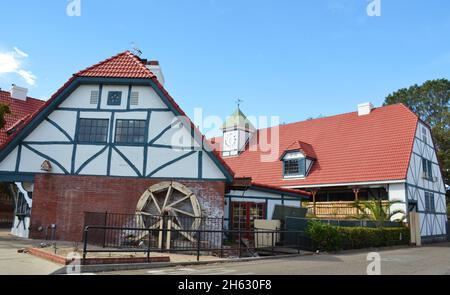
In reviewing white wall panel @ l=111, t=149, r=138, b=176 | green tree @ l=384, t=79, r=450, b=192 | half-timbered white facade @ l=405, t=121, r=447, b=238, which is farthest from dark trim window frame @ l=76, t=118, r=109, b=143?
green tree @ l=384, t=79, r=450, b=192

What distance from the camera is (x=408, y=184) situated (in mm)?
23609

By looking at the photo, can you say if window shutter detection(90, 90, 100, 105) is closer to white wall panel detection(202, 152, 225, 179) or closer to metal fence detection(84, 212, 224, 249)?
metal fence detection(84, 212, 224, 249)

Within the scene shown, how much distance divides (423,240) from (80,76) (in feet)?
71.9

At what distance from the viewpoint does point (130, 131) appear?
16.4 m

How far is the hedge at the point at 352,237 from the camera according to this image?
16750 mm

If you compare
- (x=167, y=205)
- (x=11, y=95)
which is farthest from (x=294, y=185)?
(x=11, y=95)

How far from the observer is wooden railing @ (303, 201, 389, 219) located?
78.8 ft

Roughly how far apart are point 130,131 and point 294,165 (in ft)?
48.0

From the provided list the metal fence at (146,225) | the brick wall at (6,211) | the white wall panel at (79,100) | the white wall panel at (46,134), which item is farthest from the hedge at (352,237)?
the brick wall at (6,211)

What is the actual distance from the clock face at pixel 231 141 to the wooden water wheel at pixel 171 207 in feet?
62.7

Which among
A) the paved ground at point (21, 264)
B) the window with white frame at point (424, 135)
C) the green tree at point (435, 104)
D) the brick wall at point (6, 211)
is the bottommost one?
the paved ground at point (21, 264)

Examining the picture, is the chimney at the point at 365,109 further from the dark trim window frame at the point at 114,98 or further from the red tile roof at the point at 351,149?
the dark trim window frame at the point at 114,98
